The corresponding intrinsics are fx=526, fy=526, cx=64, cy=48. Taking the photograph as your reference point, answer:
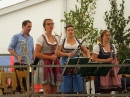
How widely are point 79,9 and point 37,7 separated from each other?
1599 millimetres

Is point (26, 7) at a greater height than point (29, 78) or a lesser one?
greater

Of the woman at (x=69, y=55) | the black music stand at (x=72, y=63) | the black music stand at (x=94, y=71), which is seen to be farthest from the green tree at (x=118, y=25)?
the black music stand at (x=72, y=63)

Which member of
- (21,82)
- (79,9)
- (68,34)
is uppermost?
(79,9)

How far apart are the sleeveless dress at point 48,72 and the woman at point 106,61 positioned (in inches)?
29.9

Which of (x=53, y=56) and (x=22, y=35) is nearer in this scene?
(x=53, y=56)

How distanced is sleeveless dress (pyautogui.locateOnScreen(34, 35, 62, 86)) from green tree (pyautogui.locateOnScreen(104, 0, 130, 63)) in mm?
7669

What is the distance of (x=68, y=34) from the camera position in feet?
29.9

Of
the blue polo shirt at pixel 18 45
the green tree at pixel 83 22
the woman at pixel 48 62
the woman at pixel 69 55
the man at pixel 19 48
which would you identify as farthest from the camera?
the green tree at pixel 83 22

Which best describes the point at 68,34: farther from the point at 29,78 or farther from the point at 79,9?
the point at 79,9

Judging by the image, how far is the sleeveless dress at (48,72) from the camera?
28.2ft

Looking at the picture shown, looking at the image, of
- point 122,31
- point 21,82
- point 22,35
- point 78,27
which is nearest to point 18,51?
point 22,35

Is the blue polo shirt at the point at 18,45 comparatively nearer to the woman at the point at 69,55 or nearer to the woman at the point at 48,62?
the woman at the point at 69,55

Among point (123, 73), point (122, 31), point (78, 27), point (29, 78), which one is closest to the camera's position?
point (29, 78)

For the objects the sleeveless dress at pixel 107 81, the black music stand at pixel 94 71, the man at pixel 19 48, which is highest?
the man at pixel 19 48
